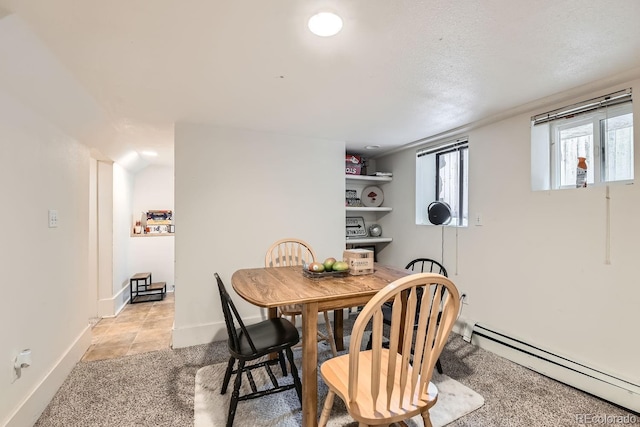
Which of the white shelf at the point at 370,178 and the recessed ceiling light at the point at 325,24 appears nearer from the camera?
the recessed ceiling light at the point at 325,24

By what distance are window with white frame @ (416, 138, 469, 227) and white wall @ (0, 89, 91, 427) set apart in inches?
134

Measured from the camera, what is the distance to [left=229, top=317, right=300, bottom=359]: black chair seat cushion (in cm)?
162

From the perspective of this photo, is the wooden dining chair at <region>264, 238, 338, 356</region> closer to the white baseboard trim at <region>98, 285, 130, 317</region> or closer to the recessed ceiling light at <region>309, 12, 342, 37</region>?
the recessed ceiling light at <region>309, 12, 342, 37</region>

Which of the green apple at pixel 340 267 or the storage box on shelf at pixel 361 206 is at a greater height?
the storage box on shelf at pixel 361 206

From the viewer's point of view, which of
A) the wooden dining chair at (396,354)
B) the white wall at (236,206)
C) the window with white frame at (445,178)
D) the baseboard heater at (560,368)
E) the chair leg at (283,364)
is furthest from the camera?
the window with white frame at (445,178)

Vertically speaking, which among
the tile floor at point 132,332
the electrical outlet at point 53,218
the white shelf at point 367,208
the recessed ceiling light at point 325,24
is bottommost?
the tile floor at point 132,332

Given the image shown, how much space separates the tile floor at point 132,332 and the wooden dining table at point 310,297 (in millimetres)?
1555

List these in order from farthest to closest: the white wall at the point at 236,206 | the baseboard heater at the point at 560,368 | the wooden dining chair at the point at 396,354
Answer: the white wall at the point at 236,206, the baseboard heater at the point at 560,368, the wooden dining chair at the point at 396,354

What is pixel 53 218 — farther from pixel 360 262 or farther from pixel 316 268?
pixel 360 262

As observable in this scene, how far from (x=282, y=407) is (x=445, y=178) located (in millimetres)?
2808

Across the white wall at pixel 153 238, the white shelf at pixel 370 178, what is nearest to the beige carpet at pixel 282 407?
the white shelf at pixel 370 178

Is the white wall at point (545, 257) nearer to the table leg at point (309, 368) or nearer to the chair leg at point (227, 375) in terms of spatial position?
the table leg at point (309, 368)

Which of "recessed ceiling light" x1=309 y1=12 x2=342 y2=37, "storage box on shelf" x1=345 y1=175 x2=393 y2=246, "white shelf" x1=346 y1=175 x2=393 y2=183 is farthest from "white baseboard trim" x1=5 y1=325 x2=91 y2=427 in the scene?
"white shelf" x1=346 y1=175 x2=393 y2=183

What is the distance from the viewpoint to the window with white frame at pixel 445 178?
3.05 metres
